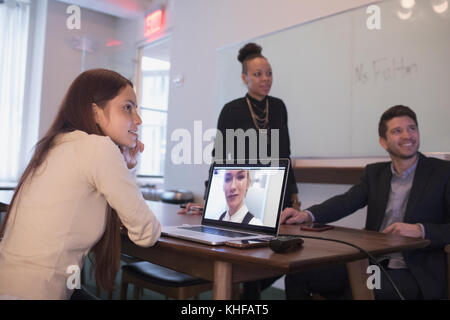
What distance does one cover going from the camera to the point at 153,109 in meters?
5.56

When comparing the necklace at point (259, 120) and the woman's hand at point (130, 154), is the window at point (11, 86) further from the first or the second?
the woman's hand at point (130, 154)

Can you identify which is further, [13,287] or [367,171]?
[367,171]

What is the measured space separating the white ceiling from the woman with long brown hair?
4.05 meters

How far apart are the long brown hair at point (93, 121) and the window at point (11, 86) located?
13.3 feet

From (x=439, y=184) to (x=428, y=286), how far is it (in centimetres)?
43

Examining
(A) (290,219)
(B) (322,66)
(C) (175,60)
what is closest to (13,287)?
(A) (290,219)

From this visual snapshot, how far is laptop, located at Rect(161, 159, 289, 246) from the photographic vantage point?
1.24 m

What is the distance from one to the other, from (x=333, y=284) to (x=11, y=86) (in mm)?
4582

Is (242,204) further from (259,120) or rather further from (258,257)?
(259,120)

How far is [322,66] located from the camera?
3027 mm

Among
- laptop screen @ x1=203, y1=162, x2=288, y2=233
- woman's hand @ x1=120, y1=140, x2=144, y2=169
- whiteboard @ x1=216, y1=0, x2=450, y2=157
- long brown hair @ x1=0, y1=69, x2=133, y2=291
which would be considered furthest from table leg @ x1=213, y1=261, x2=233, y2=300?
whiteboard @ x1=216, y1=0, x2=450, y2=157
